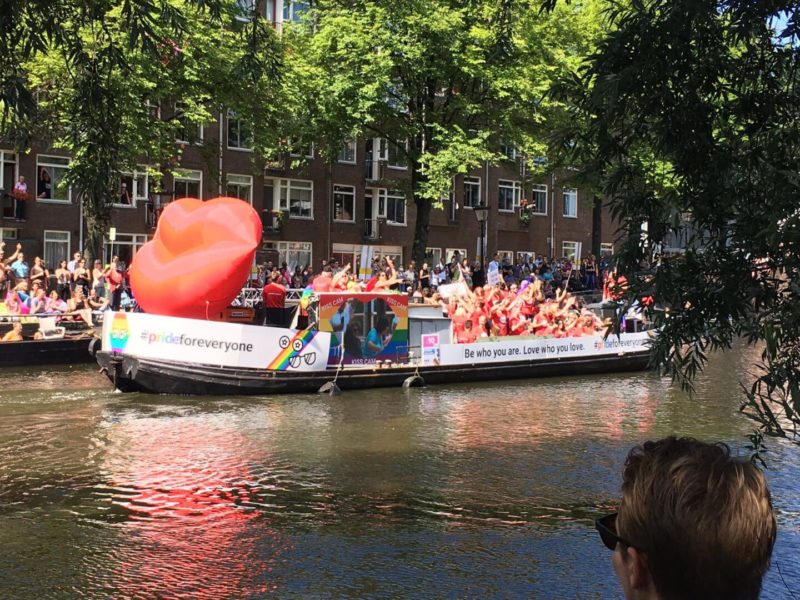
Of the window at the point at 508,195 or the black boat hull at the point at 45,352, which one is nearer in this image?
the black boat hull at the point at 45,352

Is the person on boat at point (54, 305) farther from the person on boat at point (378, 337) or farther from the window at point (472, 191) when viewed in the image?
the window at point (472, 191)

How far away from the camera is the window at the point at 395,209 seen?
165ft

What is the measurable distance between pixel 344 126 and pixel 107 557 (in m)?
27.6

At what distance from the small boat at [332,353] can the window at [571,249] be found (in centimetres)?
3455

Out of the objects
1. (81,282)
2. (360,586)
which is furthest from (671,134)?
(81,282)

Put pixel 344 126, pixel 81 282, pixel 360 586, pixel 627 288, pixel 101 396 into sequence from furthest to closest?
pixel 344 126
pixel 81 282
pixel 101 396
pixel 360 586
pixel 627 288

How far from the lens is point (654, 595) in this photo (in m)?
1.90

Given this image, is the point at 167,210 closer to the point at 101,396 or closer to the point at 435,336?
the point at 101,396

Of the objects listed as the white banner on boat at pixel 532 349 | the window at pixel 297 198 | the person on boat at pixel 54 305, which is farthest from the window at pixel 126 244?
the white banner on boat at pixel 532 349

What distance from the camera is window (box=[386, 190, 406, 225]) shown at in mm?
50219

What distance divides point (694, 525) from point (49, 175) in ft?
129

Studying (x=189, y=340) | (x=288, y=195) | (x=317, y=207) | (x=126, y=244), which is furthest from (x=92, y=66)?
(x=317, y=207)

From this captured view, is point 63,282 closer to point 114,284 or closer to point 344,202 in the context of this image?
point 114,284

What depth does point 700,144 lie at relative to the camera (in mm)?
6105
